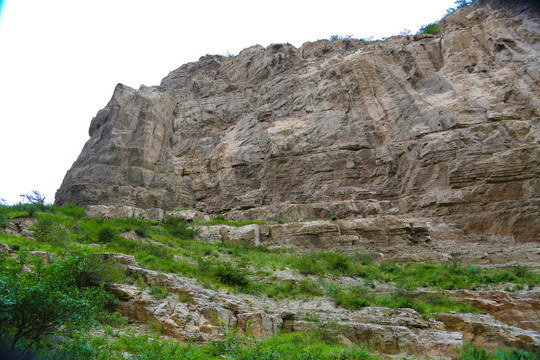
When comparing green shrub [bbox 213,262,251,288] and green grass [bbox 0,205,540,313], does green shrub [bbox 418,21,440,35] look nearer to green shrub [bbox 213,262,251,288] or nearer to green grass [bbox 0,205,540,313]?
green grass [bbox 0,205,540,313]

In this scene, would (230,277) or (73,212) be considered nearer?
(230,277)

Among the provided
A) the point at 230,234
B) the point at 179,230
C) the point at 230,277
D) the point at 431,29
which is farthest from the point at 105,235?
the point at 431,29

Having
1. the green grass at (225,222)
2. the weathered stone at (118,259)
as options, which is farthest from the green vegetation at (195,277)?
the weathered stone at (118,259)

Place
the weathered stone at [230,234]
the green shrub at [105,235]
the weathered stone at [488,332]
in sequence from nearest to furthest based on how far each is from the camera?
the weathered stone at [488,332], the green shrub at [105,235], the weathered stone at [230,234]

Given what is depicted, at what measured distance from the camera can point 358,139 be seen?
91.3 feet

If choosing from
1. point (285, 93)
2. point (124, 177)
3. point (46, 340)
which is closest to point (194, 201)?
point (124, 177)

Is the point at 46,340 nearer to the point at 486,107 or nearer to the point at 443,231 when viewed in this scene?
the point at 443,231

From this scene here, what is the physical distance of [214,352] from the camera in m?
7.64

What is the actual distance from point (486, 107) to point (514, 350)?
20.6 metres

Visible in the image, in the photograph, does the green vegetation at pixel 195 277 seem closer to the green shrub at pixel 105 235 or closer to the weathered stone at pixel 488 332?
the green shrub at pixel 105 235

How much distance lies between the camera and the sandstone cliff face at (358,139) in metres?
21.8

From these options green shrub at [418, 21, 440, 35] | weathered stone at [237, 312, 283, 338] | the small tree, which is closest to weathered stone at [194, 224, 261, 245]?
weathered stone at [237, 312, 283, 338]

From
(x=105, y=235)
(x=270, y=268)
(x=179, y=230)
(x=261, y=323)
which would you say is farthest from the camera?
(x=179, y=230)

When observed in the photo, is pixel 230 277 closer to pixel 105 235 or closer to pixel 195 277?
pixel 195 277
